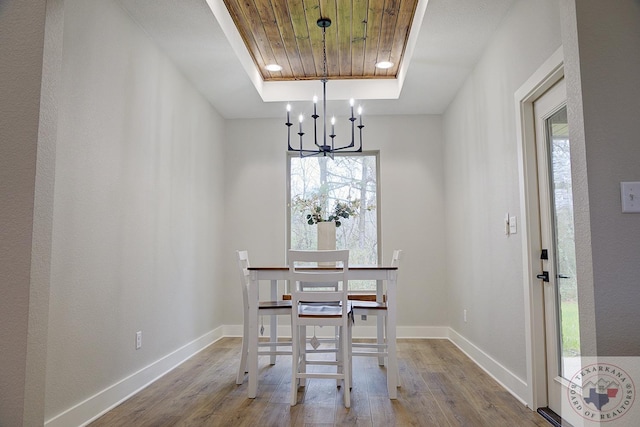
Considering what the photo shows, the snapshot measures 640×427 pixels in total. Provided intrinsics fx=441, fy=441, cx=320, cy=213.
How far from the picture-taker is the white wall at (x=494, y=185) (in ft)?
9.29

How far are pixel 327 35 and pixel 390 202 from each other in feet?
7.19

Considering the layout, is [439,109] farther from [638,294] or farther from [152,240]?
[638,294]

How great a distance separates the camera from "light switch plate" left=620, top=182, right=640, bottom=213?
1582 mm

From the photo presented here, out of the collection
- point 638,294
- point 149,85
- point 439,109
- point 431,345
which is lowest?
point 431,345

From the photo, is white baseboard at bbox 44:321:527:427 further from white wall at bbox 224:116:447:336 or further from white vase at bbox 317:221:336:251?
white vase at bbox 317:221:336:251

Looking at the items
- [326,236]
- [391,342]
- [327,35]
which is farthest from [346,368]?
[327,35]

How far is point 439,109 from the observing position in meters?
5.17

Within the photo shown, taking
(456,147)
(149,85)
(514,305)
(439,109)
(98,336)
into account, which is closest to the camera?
(98,336)

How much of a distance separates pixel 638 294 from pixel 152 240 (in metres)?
3.05

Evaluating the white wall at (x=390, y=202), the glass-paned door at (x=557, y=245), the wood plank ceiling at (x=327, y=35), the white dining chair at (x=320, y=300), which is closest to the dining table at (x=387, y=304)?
the white dining chair at (x=320, y=300)

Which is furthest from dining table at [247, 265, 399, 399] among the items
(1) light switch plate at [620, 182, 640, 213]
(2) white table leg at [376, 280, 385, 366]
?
(1) light switch plate at [620, 182, 640, 213]

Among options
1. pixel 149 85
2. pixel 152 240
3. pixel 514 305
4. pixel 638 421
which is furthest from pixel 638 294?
pixel 149 85

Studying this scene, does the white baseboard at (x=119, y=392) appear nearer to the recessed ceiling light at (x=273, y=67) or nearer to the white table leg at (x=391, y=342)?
the white table leg at (x=391, y=342)

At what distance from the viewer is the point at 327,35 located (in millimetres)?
3830
